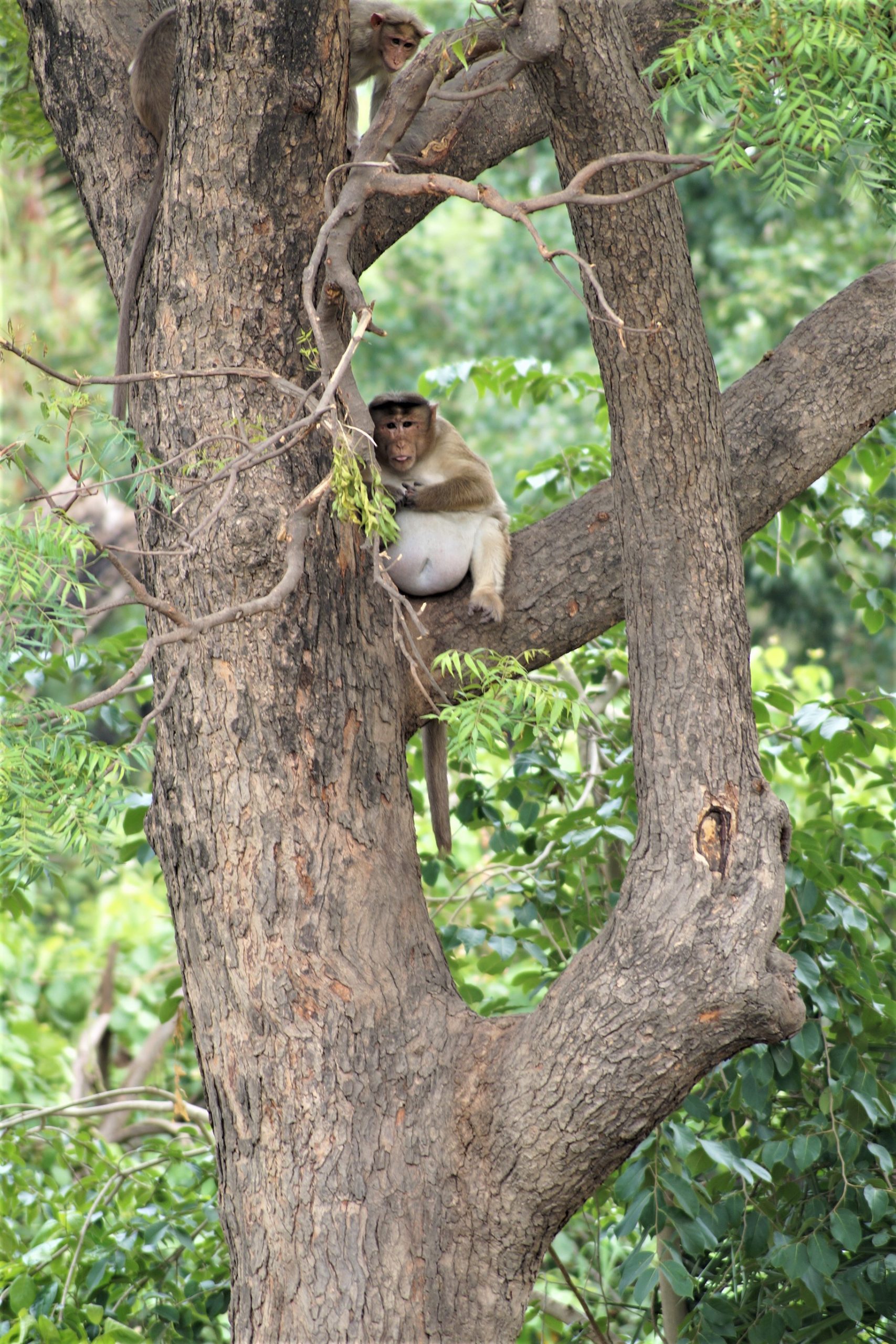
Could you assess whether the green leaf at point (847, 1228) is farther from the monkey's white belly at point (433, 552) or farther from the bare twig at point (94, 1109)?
the monkey's white belly at point (433, 552)

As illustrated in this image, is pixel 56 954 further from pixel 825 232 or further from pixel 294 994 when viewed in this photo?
pixel 825 232

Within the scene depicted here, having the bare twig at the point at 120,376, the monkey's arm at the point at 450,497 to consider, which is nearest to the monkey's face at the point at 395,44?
the monkey's arm at the point at 450,497

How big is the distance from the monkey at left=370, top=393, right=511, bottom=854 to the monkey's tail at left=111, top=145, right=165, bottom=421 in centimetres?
Result: 63

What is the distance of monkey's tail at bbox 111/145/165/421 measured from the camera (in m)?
2.79

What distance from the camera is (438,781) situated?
3.39 metres

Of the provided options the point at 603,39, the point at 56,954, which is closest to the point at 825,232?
the point at 56,954

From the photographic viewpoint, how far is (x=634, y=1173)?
2.70 meters

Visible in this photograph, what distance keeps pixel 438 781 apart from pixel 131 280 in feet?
4.75

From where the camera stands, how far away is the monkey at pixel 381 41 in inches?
166

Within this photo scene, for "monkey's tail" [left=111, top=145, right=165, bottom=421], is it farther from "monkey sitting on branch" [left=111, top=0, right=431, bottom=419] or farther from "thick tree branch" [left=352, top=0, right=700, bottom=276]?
"thick tree branch" [left=352, top=0, right=700, bottom=276]

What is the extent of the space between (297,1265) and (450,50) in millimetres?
2201

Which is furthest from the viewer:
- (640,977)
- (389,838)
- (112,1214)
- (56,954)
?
(56,954)

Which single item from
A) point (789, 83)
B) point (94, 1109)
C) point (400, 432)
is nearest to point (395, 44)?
point (400, 432)

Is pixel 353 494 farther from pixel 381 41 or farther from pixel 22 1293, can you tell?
pixel 381 41
